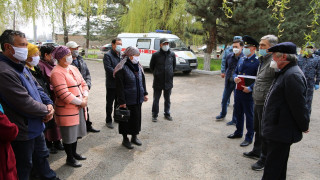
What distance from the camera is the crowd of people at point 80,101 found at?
Result: 2.48 metres

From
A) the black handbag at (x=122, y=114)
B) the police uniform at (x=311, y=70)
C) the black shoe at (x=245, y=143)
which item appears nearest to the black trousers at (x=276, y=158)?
the black shoe at (x=245, y=143)

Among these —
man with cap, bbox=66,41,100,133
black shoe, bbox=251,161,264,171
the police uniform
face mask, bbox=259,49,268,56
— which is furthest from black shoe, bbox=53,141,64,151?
the police uniform

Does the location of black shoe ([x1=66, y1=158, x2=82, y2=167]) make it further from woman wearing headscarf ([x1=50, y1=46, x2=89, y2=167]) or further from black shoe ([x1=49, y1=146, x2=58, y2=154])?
black shoe ([x1=49, y1=146, x2=58, y2=154])

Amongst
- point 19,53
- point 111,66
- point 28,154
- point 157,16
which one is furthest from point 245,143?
point 157,16

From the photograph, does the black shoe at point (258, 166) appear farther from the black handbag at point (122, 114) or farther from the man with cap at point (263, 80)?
the black handbag at point (122, 114)

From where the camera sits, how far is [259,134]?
153 inches

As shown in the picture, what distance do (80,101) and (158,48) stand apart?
33.6 ft

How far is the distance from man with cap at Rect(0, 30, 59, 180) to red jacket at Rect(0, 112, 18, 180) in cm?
47

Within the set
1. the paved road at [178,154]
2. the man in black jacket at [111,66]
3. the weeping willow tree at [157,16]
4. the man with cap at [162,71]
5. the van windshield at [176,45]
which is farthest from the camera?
the weeping willow tree at [157,16]

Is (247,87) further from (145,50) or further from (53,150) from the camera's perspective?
(145,50)

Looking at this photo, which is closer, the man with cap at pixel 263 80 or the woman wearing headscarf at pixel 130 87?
the man with cap at pixel 263 80

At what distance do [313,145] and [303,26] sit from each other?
1086cm

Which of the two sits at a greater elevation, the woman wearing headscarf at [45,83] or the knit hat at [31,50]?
the knit hat at [31,50]

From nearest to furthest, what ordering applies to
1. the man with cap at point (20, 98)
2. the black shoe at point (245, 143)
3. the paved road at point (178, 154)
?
the man with cap at point (20, 98), the paved road at point (178, 154), the black shoe at point (245, 143)
